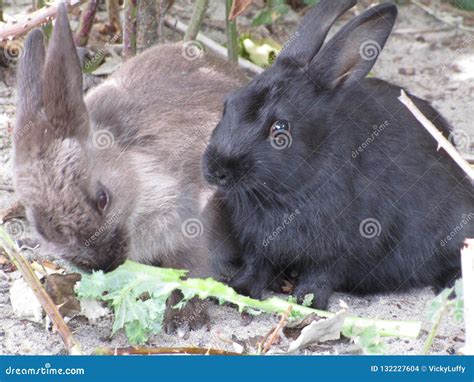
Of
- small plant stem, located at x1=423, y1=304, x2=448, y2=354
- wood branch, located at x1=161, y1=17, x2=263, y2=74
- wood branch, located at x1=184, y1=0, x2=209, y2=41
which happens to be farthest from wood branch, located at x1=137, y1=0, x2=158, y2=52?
small plant stem, located at x1=423, y1=304, x2=448, y2=354

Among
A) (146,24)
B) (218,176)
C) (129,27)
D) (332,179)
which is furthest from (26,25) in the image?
(332,179)

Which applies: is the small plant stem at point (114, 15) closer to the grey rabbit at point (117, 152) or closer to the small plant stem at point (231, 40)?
the small plant stem at point (231, 40)

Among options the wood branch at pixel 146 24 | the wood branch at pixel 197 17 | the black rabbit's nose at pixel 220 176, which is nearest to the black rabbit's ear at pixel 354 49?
the black rabbit's nose at pixel 220 176

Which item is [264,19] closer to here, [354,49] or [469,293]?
[354,49]

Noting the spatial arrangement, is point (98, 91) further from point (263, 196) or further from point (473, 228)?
point (473, 228)

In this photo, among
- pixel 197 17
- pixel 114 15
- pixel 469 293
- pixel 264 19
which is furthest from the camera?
pixel 114 15

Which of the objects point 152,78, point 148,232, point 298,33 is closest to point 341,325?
point 148,232
